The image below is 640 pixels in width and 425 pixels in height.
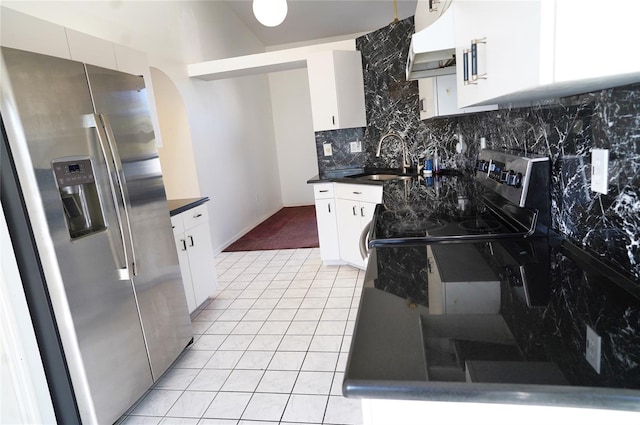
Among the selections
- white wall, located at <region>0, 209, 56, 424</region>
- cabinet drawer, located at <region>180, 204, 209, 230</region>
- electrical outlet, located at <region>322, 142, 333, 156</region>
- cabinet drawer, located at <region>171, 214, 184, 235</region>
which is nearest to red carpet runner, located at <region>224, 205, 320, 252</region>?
electrical outlet, located at <region>322, 142, 333, 156</region>

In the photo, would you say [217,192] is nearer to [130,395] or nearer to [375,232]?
[130,395]

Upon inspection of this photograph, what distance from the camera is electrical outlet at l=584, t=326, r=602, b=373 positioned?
66 cm

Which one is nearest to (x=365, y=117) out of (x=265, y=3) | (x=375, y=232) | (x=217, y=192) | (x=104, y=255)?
(x=265, y=3)

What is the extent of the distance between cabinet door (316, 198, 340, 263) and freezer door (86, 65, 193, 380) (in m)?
1.68

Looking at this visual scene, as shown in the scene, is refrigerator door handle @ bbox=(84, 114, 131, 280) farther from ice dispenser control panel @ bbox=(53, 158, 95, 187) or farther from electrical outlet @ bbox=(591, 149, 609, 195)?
electrical outlet @ bbox=(591, 149, 609, 195)

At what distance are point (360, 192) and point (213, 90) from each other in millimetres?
2749

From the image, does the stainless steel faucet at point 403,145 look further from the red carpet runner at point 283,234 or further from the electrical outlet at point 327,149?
the red carpet runner at point 283,234

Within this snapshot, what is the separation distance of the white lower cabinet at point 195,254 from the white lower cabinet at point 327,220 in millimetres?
1124

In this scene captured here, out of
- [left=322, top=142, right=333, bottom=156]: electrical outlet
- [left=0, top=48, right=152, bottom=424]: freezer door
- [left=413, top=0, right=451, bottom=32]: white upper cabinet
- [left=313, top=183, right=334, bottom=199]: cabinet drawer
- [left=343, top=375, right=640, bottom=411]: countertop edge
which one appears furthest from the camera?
[left=322, top=142, right=333, bottom=156]: electrical outlet

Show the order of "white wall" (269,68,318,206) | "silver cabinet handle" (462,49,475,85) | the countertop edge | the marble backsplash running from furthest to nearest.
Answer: "white wall" (269,68,318,206), "silver cabinet handle" (462,49,475,85), the marble backsplash, the countertop edge

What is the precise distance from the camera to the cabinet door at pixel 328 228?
3.67 m

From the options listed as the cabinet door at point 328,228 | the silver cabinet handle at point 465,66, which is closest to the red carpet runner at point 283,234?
the cabinet door at point 328,228

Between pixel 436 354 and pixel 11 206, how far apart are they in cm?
170

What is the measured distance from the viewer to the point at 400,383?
65 centimetres
